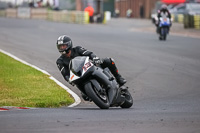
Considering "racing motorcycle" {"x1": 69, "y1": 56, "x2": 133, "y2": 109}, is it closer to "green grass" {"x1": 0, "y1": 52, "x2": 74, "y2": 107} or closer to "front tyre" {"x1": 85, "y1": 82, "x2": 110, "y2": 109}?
"front tyre" {"x1": 85, "y1": 82, "x2": 110, "y2": 109}

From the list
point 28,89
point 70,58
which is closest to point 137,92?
point 28,89

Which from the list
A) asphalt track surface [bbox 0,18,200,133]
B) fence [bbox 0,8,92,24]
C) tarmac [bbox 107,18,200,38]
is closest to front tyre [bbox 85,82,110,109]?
asphalt track surface [bbox 0,18,200,133]

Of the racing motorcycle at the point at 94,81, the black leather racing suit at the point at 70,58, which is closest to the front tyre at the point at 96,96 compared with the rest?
the racing motorcycle at the point at 94,81

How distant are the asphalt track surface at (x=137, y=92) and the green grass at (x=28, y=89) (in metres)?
0.62

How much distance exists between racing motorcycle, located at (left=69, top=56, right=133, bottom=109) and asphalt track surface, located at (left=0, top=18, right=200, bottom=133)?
24 cm

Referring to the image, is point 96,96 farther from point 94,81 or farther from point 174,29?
point 174,29

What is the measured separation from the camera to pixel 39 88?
13797 millimetres

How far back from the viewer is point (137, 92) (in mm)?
14562

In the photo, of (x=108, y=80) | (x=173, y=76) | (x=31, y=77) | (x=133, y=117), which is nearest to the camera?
(x=133, y=117)

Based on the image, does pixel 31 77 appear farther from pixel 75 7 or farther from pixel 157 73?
pixel 75 7

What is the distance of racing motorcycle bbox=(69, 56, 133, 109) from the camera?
9.90 metres

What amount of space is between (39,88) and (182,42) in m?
17.5

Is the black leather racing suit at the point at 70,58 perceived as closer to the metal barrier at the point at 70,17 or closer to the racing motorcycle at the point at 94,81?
the racing motorcycle at the point at 94,81

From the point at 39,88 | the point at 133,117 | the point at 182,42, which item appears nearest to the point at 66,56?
the point at 133,117
